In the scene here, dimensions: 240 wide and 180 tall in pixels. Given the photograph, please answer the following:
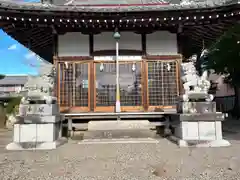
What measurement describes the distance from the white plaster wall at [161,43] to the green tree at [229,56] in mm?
7164

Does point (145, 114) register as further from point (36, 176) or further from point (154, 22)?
point (36, 176)

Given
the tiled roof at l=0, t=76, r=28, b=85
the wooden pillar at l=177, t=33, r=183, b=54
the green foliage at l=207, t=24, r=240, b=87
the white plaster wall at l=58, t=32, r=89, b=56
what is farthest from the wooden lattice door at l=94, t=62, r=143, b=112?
the tiled roof at l=0, t=76, r=28, b=85

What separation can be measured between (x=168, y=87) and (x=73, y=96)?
3406 mm

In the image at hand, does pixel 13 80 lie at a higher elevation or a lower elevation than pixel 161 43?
higher

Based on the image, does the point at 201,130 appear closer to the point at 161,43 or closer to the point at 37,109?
the point at 161,43

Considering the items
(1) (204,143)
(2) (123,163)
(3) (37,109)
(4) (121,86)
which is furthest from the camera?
(4) (121,86)

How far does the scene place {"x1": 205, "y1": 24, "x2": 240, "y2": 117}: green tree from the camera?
14.8 meters

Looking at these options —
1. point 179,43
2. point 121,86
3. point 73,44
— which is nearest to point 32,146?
point 121,86

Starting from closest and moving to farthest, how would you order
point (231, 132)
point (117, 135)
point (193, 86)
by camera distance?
point (193, 86)
point (117, 135)
point (231, 132)

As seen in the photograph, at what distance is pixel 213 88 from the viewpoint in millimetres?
24406

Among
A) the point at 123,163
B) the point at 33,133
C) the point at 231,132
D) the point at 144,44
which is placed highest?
the point at 144,44

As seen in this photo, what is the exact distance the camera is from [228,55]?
15.2 metres

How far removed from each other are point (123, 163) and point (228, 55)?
13.3m

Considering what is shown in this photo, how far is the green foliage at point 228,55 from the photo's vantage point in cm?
1478
